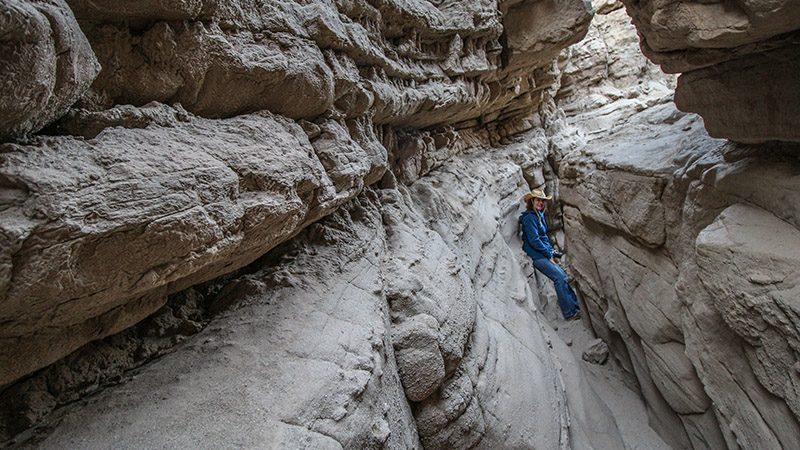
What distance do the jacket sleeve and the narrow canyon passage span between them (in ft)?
6.65

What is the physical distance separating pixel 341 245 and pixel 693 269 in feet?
12.6

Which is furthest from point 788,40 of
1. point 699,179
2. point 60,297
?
point 60,297

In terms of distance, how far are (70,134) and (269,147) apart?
1.02m

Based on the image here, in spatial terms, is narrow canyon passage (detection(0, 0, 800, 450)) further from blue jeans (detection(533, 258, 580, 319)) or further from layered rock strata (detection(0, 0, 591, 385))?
blue jeans (detection(533, 258, 580, 319))

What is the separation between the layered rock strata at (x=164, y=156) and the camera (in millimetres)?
1607

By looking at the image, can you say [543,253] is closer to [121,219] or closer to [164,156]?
[164,156]

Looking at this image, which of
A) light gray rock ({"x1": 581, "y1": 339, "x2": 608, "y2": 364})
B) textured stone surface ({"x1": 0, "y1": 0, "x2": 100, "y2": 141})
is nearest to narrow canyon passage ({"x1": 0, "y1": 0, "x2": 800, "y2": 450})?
textured stone surface ({"x1": 0, "y1": 0, "x2": 100, "y2": 141})

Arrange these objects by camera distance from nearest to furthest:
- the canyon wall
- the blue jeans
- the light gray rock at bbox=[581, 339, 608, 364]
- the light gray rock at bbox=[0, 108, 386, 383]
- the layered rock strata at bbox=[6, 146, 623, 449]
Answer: the light gray rock at bbox=[0, 108, 386, 383] → the canyon wall → the layered rock strata at bbox=[6, 146, 623, 449] → the light gray rock at bbox=[581, 339, 608, 364] → the blue jeans

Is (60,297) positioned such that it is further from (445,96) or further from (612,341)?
(612,341)

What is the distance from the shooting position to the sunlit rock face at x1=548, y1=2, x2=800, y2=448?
331 cm

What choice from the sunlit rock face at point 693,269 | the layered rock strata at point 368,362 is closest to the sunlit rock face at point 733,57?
the sunlit rock face at point 693,269

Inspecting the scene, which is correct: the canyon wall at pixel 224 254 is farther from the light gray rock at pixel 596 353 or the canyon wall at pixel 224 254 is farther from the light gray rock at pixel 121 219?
the light gray rock at pixel 596 353

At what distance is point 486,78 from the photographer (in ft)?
27.7

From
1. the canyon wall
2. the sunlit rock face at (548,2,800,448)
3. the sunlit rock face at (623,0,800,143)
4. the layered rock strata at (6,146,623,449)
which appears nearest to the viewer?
the canyon wall
